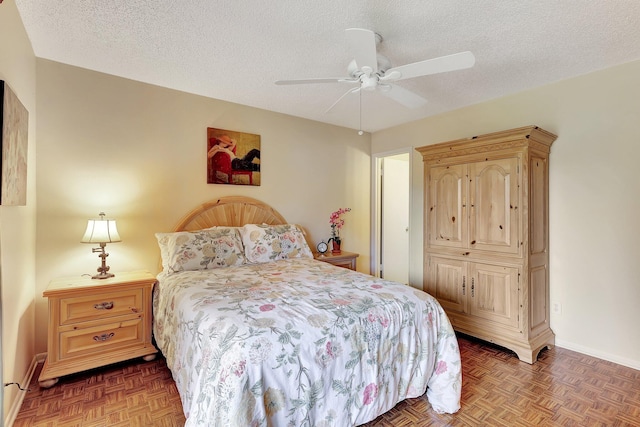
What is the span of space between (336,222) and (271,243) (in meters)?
1.37

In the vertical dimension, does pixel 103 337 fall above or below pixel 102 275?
below

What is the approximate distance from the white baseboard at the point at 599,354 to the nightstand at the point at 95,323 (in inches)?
142

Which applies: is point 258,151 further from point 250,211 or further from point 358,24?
point 358,24

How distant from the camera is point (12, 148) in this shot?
168 centimetres

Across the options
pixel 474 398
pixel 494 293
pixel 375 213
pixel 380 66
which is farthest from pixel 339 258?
pixel 380 66

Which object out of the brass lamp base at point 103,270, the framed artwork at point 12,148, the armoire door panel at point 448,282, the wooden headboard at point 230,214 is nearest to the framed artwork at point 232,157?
the wooden headboard at point 230,214

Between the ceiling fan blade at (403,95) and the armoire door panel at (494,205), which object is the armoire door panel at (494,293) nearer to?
the armoire door panel at (494,205)

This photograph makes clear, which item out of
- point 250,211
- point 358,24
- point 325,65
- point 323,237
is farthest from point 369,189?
point 358,24

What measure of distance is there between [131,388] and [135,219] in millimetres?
1429

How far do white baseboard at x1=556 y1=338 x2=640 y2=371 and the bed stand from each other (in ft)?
5.35

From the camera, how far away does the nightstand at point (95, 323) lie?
2.18 meters

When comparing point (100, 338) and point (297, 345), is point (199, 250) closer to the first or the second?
point (100, 338)

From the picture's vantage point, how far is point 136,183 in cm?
289

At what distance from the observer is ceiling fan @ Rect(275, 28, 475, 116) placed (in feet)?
5.54
